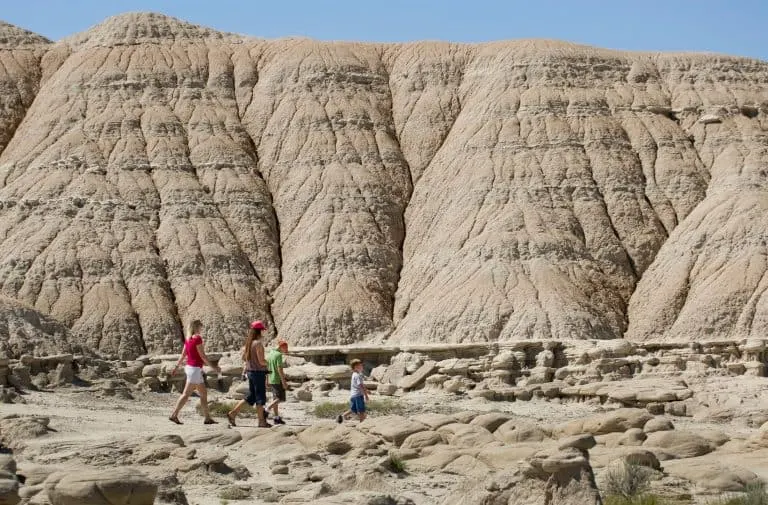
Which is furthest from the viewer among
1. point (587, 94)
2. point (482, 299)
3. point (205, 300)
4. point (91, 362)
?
point (587, 94)

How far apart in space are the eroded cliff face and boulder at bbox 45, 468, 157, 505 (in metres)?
41.2

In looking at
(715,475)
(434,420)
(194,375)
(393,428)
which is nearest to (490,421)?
(434,420)

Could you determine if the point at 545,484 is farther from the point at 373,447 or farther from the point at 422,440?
the point at 422,440

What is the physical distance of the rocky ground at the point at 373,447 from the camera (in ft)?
48.3

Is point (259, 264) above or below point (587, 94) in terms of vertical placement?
below

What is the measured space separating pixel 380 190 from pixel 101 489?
56.1 m

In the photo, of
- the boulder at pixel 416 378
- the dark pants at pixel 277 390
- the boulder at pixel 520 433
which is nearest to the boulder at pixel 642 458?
the boulder at pixel 520 433

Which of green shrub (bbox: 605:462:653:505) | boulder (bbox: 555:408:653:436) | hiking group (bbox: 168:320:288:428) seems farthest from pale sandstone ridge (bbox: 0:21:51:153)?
green shrub (bbox: 605:462:653:505)

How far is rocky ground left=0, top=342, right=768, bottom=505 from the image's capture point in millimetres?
14727

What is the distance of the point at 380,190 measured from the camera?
2749 inches

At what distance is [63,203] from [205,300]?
9.85 metres

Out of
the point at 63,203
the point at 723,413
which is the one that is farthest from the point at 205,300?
the point at 723,413

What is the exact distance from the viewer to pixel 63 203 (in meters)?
Answer: 66.4

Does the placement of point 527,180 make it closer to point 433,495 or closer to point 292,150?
point 292,150
